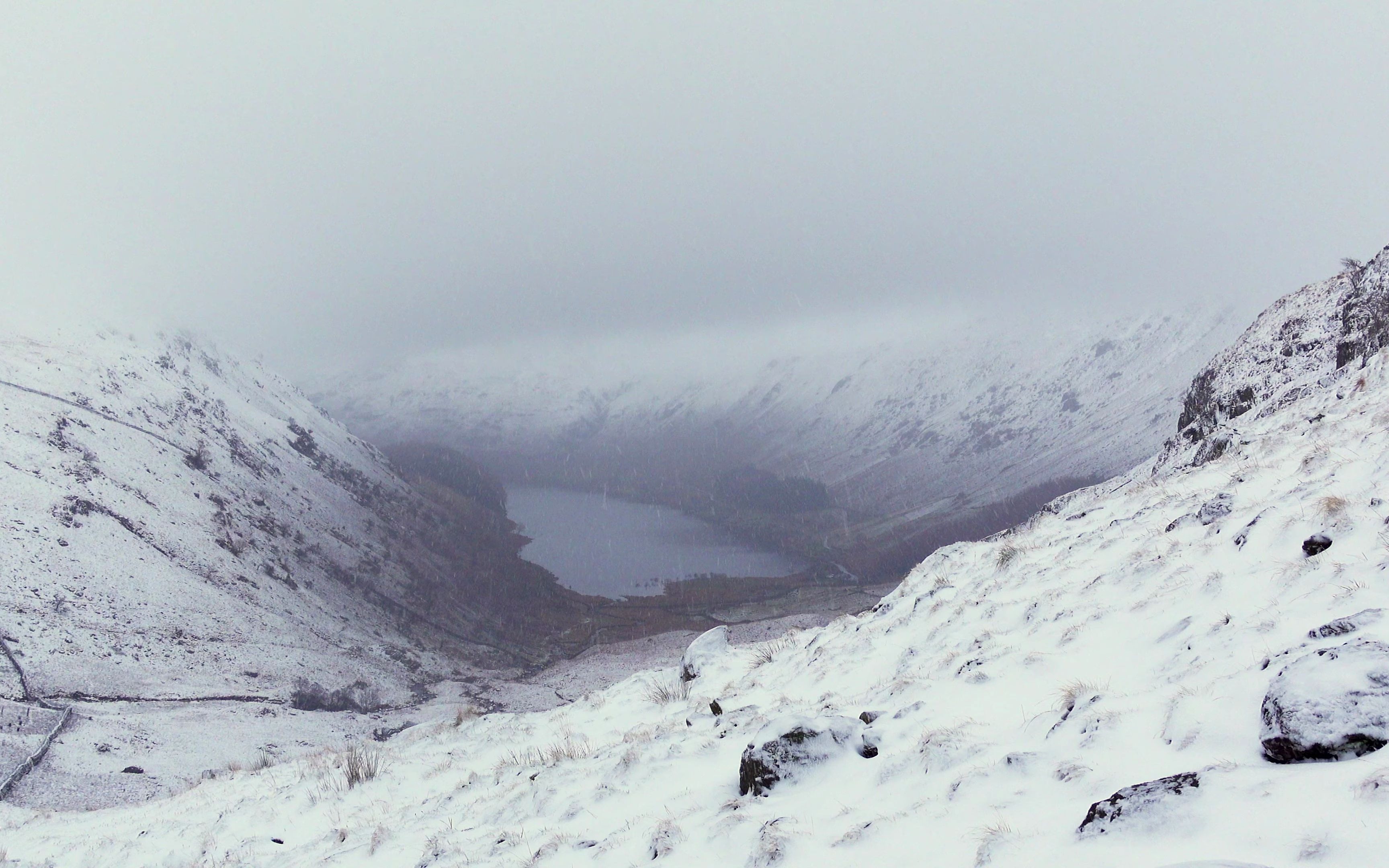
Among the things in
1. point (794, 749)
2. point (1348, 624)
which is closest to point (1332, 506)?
point (1348, 624)

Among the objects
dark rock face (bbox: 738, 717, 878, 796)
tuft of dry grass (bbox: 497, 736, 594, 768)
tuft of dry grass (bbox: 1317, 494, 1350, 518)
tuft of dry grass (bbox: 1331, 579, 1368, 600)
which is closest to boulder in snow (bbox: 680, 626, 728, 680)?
tuft of dry grass (bbox: 497, 736, 594, 768)

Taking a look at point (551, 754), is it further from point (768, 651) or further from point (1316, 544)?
point (1316, 544)

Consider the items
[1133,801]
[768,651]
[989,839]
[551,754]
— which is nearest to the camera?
[1133,801]

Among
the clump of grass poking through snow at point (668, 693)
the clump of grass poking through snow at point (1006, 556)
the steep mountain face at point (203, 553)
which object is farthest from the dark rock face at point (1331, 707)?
the steep mountain face at point (203, 553)

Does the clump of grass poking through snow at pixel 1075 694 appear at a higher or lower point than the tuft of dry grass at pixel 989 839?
higher

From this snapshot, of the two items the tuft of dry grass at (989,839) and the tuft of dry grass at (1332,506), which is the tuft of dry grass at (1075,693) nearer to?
the tuft of dry grass at (989,839)

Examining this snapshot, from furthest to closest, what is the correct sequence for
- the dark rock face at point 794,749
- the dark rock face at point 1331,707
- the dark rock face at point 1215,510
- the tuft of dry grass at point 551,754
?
the tuft of dry grass at point 551,754 → the dark rock face at point 1215,510 → the dark rock face at point 794,749 → the dark rock face at point 1331,707

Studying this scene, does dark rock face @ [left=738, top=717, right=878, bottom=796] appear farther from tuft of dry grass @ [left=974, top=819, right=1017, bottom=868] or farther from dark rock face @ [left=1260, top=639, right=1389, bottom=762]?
dark rock face @ [left=1260, top=639, right=1389, bottom=762]
